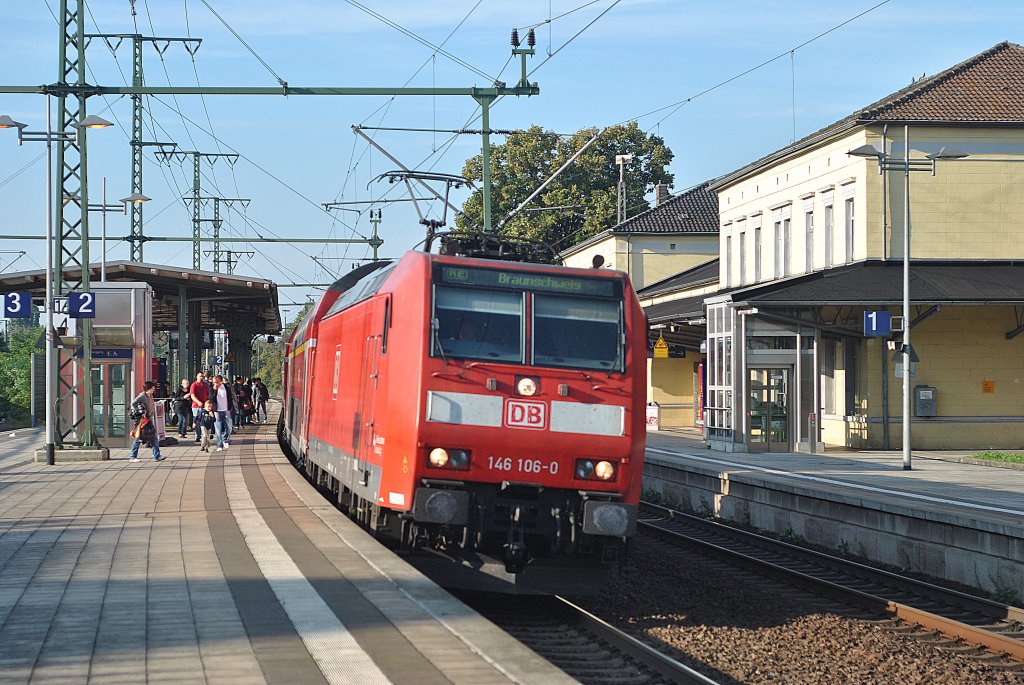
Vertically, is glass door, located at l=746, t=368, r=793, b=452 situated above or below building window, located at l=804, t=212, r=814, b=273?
below

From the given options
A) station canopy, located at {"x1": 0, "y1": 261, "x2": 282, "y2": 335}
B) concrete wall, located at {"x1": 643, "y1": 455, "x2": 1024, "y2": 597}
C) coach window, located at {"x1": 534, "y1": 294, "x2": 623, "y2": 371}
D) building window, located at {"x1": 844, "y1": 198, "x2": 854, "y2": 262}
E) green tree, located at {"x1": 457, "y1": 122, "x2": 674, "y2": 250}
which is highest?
green tree, located at {"x1": 457, "y1": 122, "x2": 674, "y2": 250}

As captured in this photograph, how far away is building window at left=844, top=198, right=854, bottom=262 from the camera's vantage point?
34.7m

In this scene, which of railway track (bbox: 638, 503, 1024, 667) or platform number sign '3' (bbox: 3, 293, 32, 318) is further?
platform number sign '3' (bbox: 3, 293, 32, 318)

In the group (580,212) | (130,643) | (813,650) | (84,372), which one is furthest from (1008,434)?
(580,212)

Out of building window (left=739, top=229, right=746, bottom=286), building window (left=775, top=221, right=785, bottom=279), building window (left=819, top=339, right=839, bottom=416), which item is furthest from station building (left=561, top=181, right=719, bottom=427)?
building window (left=819, top=339, right=839, bottom=416)

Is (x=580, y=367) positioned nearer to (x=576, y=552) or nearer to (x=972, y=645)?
(x=576, y=552)

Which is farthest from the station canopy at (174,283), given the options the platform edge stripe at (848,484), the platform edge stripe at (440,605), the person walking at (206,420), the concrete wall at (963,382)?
the platform edge stripe at (440,605)

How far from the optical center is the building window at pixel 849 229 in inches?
1366

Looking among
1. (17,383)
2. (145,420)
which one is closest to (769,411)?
(145,420)

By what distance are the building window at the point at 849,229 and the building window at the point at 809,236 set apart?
2772 mm

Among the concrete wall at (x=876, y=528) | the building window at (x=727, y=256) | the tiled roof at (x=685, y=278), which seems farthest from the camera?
the tiled roof at (x=685, y=278)

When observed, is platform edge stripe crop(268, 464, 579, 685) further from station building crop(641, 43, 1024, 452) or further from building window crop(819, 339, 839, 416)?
building window crop(819, 339, 839, 416)

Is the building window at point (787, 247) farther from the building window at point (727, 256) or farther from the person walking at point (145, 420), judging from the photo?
the person walking at point (145, 420)

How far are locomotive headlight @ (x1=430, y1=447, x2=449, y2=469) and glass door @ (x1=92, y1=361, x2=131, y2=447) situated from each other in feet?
68.7
